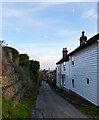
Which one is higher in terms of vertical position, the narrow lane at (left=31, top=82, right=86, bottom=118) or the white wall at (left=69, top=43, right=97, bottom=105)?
the white wall at (left=69, top=43, right=97, bottom=105)

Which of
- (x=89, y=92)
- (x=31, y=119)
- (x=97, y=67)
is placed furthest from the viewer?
(x=89, y=92)

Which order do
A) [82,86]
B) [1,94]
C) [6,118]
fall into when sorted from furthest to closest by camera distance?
[82,86], [1,94], [6,118]

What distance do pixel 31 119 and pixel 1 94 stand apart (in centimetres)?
221

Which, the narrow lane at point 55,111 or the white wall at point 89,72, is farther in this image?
the white wall at point 89,72

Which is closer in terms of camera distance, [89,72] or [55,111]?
[55,111]

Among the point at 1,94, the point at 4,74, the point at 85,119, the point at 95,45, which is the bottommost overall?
the point at 85,119

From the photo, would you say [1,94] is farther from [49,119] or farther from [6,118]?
[49,119]

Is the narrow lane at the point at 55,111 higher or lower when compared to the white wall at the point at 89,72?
lower

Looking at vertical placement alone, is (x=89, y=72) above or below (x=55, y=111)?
above

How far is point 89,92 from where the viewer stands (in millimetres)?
22922

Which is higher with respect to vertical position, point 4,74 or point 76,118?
point 4,74

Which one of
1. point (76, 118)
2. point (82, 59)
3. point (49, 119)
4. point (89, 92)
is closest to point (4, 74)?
point (49, 119)

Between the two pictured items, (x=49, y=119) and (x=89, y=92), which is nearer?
(x=49, y=119)

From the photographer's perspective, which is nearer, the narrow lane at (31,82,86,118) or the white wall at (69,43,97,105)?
the narrow lane at (31,82,86,118)
